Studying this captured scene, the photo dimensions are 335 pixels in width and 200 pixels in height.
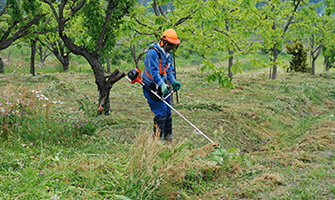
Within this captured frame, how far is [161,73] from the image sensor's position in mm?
5188

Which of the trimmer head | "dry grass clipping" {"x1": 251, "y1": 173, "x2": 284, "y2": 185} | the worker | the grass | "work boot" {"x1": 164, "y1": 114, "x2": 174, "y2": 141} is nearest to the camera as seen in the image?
the grass

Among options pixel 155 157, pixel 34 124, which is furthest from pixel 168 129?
pixel 34 124

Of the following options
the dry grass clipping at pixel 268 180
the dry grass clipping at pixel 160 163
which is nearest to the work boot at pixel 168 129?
the dry grass clipping at pixel 160 163

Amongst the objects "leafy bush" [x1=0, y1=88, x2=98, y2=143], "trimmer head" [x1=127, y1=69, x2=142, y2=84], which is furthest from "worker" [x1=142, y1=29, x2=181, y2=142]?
"leafy bush" [x1=0, y1=88, x2=98, y2=143]

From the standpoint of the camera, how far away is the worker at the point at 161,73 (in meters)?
4.88

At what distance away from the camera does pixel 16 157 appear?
402cm

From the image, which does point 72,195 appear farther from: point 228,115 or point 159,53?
point 228,115

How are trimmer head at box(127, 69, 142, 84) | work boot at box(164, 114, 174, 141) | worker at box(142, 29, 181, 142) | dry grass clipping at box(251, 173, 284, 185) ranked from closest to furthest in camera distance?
dry grass clipping at box(251, 173, 284, 185) → worker at box(142, 29, 181, 142) → trimmer head at box(127, 69, 142, 84) → work boot at box(164, 114, 174, 141)

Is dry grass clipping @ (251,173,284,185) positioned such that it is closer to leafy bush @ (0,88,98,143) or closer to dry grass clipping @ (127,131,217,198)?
dry grass clipping @ (127,131,217,198)

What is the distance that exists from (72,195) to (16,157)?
1.33m

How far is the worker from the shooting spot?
4.88 metres

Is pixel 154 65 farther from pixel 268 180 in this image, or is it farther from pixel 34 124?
pixel 268 180

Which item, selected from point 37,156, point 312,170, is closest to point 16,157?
point 37,156

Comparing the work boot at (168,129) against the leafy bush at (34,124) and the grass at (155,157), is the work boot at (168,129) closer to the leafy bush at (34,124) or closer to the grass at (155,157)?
the grass at (155,157)
